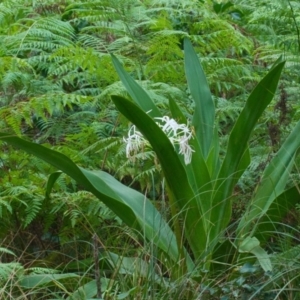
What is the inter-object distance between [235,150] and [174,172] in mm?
211

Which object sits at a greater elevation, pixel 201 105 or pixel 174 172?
pixel 201 105

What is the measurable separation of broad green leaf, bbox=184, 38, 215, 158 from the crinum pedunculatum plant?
0.07m

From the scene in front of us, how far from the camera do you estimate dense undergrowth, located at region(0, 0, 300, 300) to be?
1.90 meters

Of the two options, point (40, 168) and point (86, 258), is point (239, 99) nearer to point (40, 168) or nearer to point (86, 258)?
point (40, 168)

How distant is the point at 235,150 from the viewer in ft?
6.72

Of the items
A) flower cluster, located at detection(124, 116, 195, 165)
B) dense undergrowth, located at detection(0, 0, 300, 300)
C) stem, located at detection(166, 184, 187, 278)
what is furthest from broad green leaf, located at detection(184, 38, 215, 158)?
stem, located at detection(166, 184, 187, 278)

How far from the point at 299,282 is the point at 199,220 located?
13.5 inches

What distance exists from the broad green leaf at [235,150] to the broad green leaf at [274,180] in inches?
2.8

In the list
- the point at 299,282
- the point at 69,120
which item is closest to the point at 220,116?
the point at 69,120

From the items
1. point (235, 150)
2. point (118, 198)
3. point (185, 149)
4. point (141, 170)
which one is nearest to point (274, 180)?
point (235, 150)

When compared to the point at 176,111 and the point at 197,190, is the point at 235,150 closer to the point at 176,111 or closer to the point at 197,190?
the point at 197,190

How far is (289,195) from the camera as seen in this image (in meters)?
2.04

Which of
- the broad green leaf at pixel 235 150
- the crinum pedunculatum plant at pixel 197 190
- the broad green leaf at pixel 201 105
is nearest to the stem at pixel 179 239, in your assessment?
the crinum pedunculatum plant at pixel 197 190

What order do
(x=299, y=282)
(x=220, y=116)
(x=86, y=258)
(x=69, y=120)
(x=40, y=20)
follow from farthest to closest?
(x=40, y=20) → (x=69, y=120) → (x=220, y=116) → (x=86, y=258) → (x=299, y=282)
